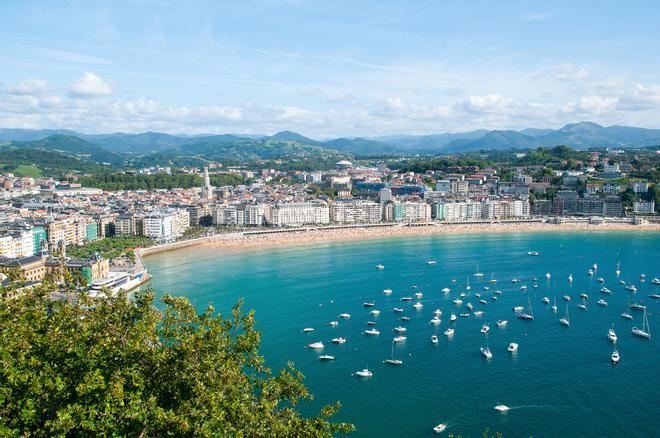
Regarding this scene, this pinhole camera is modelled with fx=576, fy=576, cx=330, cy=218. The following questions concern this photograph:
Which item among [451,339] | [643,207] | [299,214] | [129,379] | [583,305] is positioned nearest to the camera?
[129,379]

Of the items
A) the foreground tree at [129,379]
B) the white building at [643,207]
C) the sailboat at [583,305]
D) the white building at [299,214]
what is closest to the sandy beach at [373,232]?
the white building at [299,214]

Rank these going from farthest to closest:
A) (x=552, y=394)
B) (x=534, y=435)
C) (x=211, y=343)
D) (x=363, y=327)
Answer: (x=363, y=327) < (x=552, y=394) < (x=534, y=435) < (x=211, y=343)

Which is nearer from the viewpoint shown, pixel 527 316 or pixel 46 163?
pixel 527 316

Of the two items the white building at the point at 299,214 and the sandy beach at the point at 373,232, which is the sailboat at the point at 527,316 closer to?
the sandy beach at the point at 373,232

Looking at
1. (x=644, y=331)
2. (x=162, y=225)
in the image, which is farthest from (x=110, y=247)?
(x=644, y=331)

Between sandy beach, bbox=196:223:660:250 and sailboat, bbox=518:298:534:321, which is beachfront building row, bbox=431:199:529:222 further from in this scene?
sailboat, bbox=518:298:534:321

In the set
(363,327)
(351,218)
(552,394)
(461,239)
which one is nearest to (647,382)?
(552,394)

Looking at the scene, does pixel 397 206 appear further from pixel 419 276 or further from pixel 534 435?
pixel 534 435

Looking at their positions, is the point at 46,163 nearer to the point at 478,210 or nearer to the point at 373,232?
the point at 373,232
